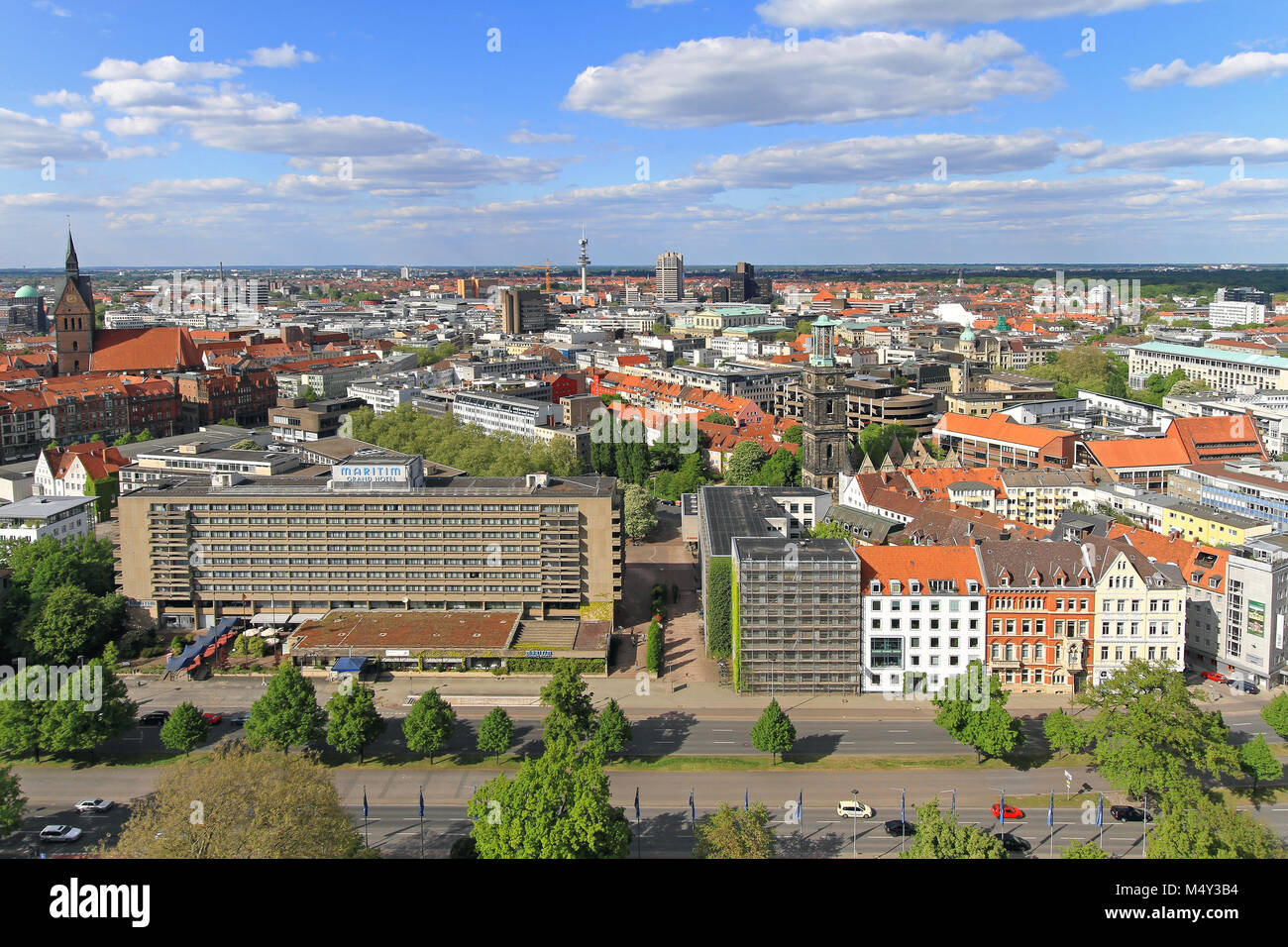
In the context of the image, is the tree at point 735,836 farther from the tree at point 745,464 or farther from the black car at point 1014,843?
the tree at point 745,464

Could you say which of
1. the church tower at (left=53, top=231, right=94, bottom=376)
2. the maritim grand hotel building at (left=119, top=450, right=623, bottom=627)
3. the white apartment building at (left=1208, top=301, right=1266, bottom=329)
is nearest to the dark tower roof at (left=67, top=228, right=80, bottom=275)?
the church tower at (left=53, top=231, right=94, bottom=376)

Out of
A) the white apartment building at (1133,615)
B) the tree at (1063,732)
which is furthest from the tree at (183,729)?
the white apartment building at (1133,615)

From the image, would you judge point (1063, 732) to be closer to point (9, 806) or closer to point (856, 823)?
point (856, 823)

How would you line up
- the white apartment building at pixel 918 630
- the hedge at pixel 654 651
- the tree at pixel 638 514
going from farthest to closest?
the tree at pixel 638 514 < the hedge at pixel 654 651 < the white apartment building at pixel 918 630

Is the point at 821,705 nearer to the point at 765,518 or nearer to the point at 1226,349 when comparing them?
the point at 765,518

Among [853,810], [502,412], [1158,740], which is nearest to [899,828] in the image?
[853,810]

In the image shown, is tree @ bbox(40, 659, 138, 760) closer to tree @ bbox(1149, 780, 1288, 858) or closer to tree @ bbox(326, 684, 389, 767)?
tree @ bbox(326, 684, 389, 767)
